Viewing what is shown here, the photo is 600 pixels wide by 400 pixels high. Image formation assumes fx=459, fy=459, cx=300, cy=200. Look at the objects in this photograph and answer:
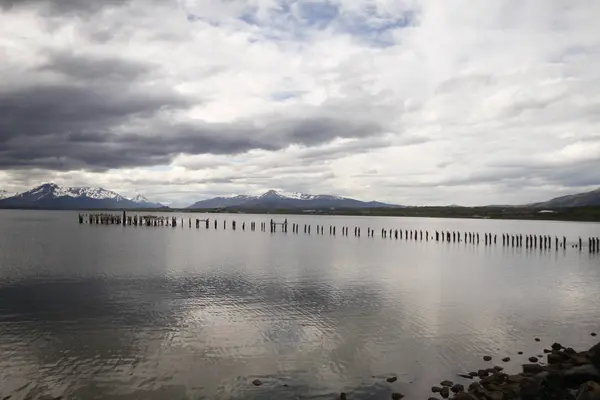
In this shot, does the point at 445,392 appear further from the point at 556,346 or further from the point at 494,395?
the point at 556,346

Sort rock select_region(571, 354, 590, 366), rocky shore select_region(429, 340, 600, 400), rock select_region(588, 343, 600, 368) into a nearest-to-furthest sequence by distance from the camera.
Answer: rocky shore select_region(429, 340, 600, 400)
rock select_region(588, 343, 600, 368)
rock select_region(571, 354, 590, 366)

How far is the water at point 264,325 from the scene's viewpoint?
53.6ft

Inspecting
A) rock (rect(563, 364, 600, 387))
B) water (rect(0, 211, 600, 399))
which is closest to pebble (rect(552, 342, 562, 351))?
water (rect(0, 211, 600, 399))

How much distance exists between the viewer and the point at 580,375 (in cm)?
1609

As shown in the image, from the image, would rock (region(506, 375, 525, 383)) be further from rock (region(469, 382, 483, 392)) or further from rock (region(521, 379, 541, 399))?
rock (region(521, 379, 541, 399))

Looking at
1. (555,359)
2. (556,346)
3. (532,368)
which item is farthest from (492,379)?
(556,346)

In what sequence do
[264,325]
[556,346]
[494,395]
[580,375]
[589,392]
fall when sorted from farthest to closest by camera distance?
[264,325], [556,346], [580,375], [494,395], [589,392]

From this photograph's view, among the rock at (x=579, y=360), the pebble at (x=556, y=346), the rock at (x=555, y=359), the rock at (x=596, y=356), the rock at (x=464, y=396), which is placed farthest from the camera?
the pebble at (x=556, y=346)

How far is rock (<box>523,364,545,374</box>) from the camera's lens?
1766 centimetres

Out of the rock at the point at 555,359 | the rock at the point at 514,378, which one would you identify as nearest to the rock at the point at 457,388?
the rock at the point at 514,378

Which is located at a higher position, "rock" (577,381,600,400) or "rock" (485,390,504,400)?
"rock" (577,381,600,400)

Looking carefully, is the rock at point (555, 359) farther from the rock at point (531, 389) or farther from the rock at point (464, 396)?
the rock at point (464, 396)

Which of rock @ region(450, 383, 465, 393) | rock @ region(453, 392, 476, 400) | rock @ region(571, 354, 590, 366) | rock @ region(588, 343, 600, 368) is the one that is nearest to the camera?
rock @ region(453, 392, 476, 400)

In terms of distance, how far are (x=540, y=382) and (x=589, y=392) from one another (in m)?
1.75
